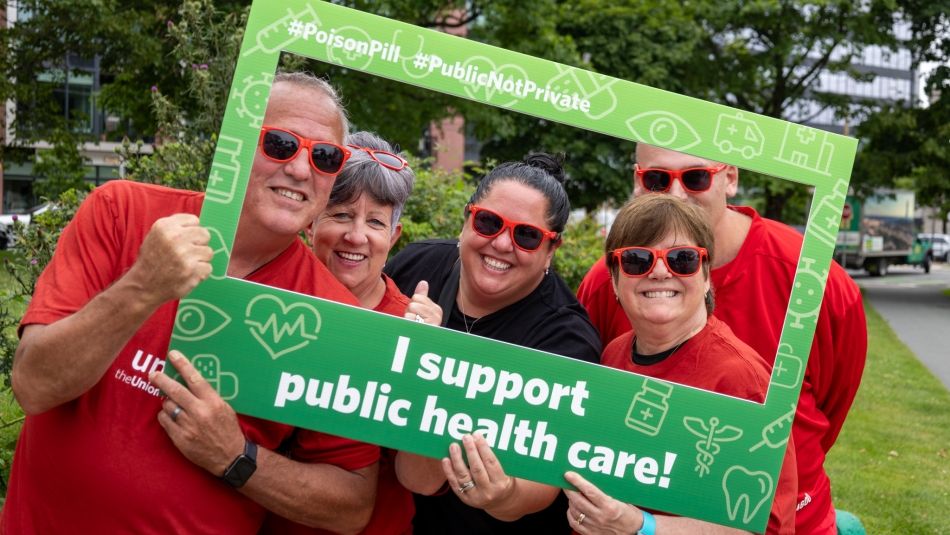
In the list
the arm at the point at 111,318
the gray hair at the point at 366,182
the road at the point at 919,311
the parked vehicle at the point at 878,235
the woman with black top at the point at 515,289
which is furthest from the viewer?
the parked vehicle at the point at 878,235

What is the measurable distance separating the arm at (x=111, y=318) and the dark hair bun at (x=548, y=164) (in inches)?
43.5

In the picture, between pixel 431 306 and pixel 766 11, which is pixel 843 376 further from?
pixel 766 11

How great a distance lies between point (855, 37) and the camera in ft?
79.6

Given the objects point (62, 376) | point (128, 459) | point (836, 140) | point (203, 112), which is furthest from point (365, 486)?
point (203, 112)

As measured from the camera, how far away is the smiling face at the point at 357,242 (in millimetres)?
2723

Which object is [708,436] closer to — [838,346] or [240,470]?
[838,346]

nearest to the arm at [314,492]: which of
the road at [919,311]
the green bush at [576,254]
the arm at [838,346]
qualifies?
the arm at [838,346]

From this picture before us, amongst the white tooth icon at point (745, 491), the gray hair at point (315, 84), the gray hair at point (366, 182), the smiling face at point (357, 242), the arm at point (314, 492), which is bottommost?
the arm at point (314, 492)

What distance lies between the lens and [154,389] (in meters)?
2.14

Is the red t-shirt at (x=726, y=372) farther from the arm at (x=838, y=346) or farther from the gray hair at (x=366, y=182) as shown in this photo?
the gray hair at (x=366, y=182)

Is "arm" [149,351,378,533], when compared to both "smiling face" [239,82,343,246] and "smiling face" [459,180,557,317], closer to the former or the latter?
"smiling face" [239,82,343,246]

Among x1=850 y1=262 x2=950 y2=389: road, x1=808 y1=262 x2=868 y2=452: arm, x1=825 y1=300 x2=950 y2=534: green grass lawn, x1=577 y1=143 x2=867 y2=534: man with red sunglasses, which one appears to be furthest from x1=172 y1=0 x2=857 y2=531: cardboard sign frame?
x1=850 y1=262 x2=950 y2=389: road

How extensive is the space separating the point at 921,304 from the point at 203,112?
77.3ft

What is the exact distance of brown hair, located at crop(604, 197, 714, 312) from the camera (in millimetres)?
2387
